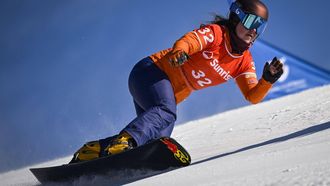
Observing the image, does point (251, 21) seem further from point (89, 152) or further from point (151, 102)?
point (89, 152)

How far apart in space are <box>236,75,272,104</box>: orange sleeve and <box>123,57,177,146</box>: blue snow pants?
0.47 m

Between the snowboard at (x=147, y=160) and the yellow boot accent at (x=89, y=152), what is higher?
the yellow boot accent at (x=89, y=152)

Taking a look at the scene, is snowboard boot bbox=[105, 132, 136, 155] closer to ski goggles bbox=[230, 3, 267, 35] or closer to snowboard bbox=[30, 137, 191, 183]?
snowboard bbox=[30, 137, 191, 183]

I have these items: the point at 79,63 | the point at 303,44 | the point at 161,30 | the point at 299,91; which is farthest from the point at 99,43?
the point at 299,91

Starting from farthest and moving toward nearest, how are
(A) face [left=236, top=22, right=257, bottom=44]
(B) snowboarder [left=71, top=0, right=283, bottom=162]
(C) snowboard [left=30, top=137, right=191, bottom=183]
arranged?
1. (A) face [left=236, top=22, right=257, bottom=44]
2. (B) snowboarder [left=71, top=0, right=283, bottom=162]
3. (C) snowboard [left=30, top=137, right=191, bottom=183]

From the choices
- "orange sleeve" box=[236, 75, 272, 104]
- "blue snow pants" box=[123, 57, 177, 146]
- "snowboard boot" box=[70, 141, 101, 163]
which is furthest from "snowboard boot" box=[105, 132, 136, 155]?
"orange sleeve" box=[236, 75, 272, 104]

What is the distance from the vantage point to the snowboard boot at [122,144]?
267 cm

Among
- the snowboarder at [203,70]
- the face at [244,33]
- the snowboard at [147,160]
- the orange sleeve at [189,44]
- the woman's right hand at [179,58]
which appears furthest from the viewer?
the face at [244,33]

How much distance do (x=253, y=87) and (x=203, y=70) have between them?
1.06ft

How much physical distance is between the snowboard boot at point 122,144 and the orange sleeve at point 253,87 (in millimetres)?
820

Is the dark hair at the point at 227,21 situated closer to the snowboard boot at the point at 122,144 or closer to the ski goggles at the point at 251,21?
the ski goggles at the point at 251,21

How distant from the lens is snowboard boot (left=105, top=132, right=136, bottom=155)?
267cm

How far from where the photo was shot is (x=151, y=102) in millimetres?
2945

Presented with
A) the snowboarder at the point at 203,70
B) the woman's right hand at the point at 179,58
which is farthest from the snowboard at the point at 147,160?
the woman's right hand at the point at 179,58
